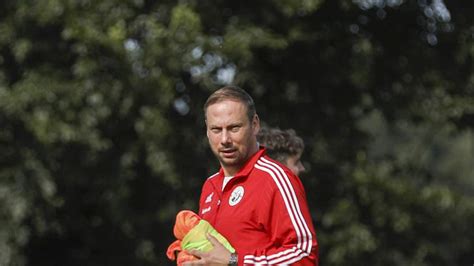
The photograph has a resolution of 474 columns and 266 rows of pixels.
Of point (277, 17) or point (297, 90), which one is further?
point (297, 90)

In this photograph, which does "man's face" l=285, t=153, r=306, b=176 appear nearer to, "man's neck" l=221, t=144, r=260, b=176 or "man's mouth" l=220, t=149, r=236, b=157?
"man's neck" l=221, t=144, r=260, b=176

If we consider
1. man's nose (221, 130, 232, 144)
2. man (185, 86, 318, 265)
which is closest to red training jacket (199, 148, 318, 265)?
man (185, 86, 318, 265)

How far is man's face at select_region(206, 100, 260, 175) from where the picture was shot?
421 cm

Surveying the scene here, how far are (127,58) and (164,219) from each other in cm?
266

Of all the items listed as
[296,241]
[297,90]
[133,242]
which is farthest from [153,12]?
[296,241]

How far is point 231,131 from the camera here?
4.22m

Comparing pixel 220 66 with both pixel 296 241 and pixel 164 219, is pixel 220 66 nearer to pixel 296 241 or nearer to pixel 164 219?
pixel 164 219

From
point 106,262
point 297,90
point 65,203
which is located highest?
point 297,90

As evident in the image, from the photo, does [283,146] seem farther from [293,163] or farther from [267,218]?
[267,218]

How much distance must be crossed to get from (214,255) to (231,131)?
0.49m

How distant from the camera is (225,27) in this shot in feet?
41.0

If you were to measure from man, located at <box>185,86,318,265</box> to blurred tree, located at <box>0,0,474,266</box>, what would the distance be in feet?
24.7

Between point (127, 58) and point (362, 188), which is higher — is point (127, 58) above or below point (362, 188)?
above

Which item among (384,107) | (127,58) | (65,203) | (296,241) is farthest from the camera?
(384,107)
